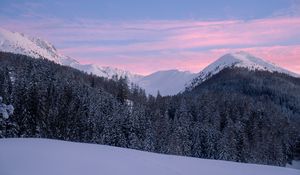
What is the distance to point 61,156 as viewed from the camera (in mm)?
13875

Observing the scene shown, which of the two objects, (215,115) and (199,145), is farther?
(215,115)

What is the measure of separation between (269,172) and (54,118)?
42.1 m

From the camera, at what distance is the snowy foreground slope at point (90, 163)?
40.0 ft

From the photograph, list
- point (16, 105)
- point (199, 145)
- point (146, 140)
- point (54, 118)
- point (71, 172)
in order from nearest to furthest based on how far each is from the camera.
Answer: point (71, 172)
point (16, 105)
point (54, 118)
point (146, 140)
point (199, 145)

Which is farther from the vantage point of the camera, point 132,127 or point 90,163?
point 132,127

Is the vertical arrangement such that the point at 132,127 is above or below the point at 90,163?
below

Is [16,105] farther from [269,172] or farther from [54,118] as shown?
[269,172]

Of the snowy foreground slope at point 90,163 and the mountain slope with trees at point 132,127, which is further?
the mountain slope with trees at point 132,127

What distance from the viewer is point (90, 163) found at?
44.4 ft

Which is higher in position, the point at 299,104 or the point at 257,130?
the point at 299,104

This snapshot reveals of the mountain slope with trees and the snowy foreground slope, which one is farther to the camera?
the mountain slope with trees

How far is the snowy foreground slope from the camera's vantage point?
40.0 feet

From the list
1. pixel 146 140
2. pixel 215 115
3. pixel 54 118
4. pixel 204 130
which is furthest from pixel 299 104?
pixel 54 118

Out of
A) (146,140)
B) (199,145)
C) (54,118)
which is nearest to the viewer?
(54,118)
